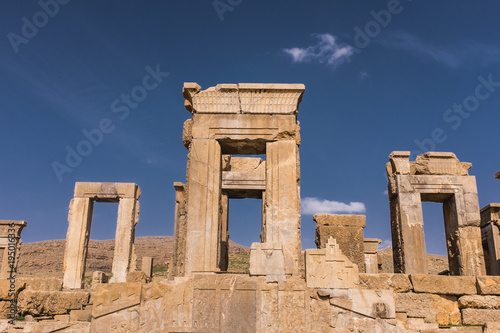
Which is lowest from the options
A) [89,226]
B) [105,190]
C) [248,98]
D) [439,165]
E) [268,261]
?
[268,261]

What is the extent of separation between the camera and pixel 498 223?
1395 cm

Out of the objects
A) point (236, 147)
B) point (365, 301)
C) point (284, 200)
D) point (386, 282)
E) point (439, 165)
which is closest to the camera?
point (365, 301)

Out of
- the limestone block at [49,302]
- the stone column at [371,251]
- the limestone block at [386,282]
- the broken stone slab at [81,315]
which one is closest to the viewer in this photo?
the limestone block at [386,282]

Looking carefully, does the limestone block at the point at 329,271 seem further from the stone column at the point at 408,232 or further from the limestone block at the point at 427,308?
the stone column at the point at 408,232

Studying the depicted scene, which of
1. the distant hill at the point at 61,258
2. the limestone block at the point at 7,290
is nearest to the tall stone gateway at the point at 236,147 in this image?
the limestone block at the point at 7,290

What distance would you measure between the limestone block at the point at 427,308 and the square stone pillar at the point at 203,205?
287 cm

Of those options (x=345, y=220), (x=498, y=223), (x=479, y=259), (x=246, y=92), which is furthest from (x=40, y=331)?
(x=498, y=223)

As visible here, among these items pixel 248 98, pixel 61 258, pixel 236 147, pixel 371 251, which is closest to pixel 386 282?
pixel 236 147

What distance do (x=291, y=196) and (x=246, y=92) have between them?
1.89m

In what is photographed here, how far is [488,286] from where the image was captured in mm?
6457

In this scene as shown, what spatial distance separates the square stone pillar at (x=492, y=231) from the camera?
1376cm

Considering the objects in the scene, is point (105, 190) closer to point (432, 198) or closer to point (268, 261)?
point (268, 261)

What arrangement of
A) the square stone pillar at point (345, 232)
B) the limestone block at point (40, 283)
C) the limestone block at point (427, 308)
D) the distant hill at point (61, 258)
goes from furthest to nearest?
the distant hill at point (61, 258), the square stone pillar at point (345, 232), the limestone block at point (40, 283), the limestone block at point (427, 308)

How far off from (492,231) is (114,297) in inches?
510
